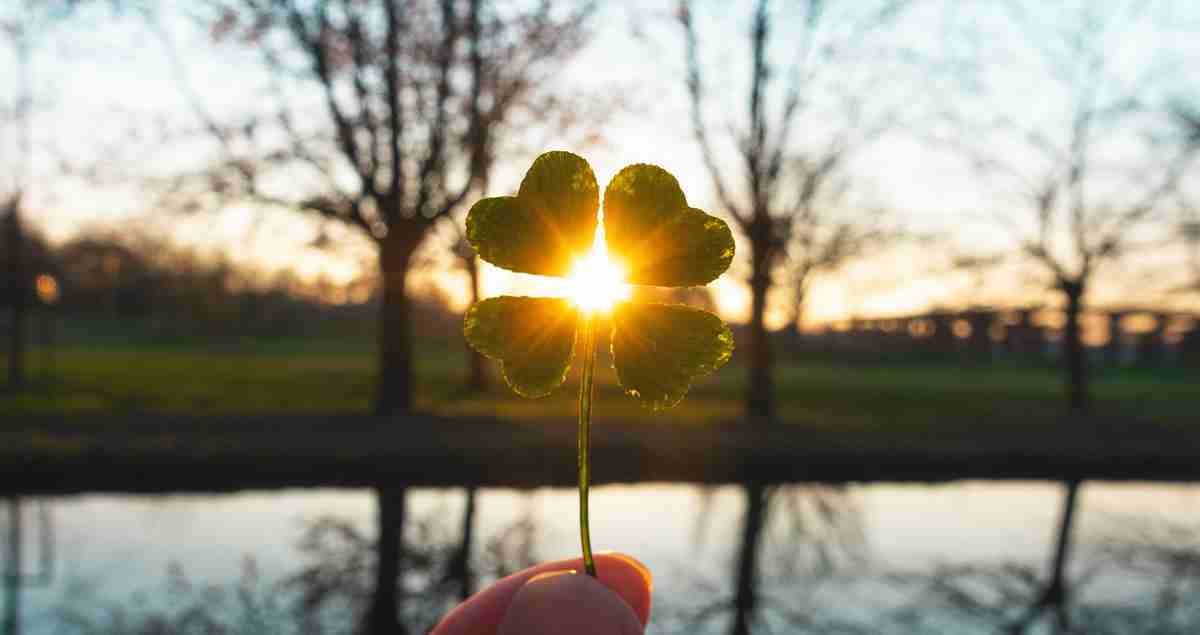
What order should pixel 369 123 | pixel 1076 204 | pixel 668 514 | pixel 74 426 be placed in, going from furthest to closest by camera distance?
pixel 1076 204
pixel 369 123
pixel 74 426
pixel 668 514

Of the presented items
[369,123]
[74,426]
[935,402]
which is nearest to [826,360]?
[935,402]

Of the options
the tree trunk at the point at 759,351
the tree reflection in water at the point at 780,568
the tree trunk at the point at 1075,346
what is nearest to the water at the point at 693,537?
the tree reflection in water at the point at 780,568

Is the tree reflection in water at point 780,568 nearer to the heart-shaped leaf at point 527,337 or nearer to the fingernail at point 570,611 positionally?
the fingernail at point 570,611

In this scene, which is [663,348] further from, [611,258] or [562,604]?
[562,604]

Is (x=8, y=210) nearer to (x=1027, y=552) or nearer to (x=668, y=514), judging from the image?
(x=668, y=514)

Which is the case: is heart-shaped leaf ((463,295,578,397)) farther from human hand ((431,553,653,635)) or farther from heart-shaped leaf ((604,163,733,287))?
human hand ((431,553,653,635))

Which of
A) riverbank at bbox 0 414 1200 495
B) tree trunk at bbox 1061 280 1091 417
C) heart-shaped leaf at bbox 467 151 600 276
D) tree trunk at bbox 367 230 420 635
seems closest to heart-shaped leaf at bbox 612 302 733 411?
heart-shaped leaf at bbox 467 151 600 276
